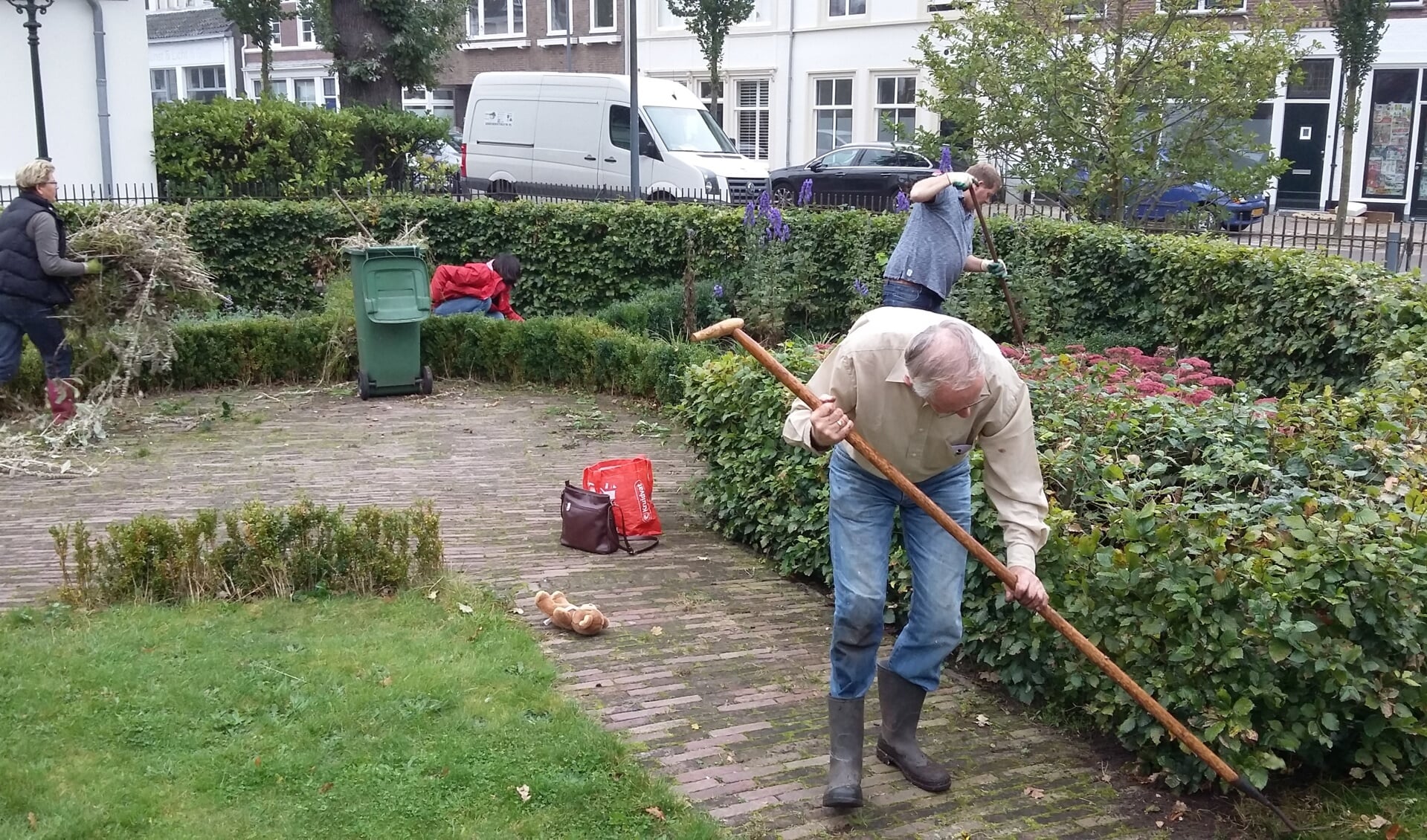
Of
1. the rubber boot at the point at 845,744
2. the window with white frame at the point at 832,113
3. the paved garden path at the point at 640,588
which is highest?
the window with white frame at the point at 832,113

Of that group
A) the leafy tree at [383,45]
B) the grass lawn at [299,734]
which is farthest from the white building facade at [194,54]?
the grass lawn at [299,734]

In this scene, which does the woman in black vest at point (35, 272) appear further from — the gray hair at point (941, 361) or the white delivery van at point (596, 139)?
the white delivery van at point (596, 139)

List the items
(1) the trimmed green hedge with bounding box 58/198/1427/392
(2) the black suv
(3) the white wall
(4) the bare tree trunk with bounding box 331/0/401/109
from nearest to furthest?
1. (1) the trimmed green hedge with bounding box 58/198/1427/392
2. (3) the white wall
3. (4) the bare tree trunk with bounding box 331/0/401/109
4. (2) the black suv

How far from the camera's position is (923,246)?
7621 millimetres

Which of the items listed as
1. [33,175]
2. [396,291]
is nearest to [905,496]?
[33,175]

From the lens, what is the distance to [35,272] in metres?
9.06

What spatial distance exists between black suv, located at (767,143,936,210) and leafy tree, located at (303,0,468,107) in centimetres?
570

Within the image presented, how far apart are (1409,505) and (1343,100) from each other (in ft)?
82.0

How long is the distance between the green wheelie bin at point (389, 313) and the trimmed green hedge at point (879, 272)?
310cm

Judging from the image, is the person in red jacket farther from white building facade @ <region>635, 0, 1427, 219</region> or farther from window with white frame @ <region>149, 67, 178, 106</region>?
window with white frame @ <region>149, 67, 178, 106</region>

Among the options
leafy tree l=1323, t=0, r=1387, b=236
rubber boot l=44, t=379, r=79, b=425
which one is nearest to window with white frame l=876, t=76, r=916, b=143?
leafy tree l=1323, t=0, r=1387, b=236

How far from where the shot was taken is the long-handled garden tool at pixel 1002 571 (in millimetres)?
3742

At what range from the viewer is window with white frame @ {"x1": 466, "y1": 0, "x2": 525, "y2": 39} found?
3934 cm

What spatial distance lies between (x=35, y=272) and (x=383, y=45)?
37.7ft
